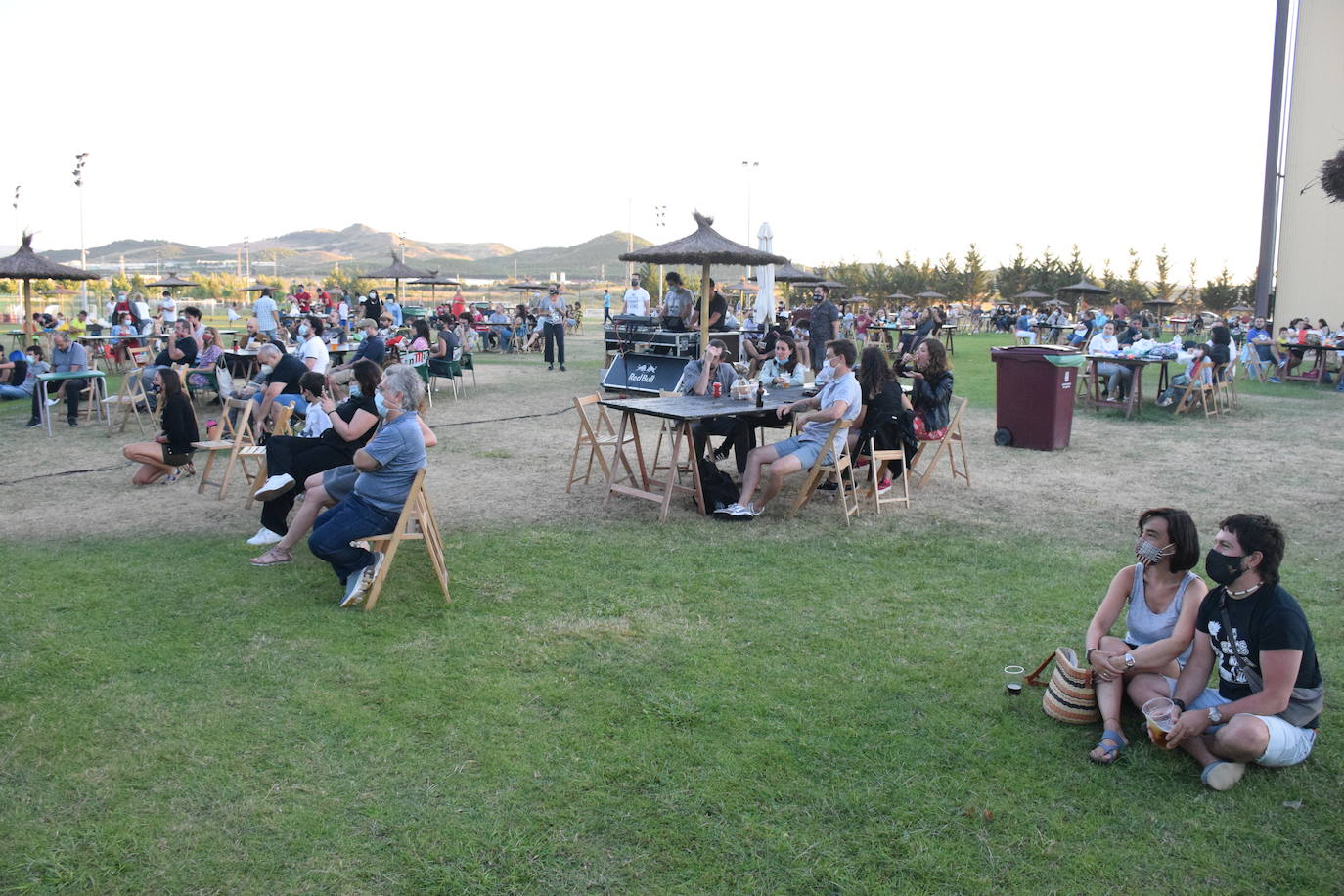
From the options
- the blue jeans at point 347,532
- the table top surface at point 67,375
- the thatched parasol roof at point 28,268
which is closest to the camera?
the blue jeans at point 347,532

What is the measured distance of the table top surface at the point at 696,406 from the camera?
6652 mm

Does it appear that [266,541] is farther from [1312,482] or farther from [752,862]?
[1312,482]

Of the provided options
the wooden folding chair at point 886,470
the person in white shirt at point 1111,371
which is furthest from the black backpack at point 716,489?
the person in white shirt at point 1111,371

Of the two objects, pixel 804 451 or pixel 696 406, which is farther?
pixel 696 406

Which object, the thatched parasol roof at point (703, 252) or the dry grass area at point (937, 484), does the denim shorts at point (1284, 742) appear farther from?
the thatched parasol roof at point (703, 252)

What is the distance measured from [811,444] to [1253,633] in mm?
3816

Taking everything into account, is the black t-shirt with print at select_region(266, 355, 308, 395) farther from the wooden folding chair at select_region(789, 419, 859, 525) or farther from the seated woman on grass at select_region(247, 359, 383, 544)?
the wooden folding chair at select_region(789, 419, 859, 525)

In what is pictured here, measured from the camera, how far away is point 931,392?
7883 mm

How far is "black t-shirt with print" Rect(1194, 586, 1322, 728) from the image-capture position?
123 inches

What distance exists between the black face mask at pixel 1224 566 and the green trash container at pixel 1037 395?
263 inches

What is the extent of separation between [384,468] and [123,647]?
1.47 m

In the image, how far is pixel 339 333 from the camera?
15.1 m

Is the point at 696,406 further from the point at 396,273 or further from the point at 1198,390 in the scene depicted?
the point at 396,273

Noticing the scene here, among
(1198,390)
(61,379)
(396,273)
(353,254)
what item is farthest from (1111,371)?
(353,254)
